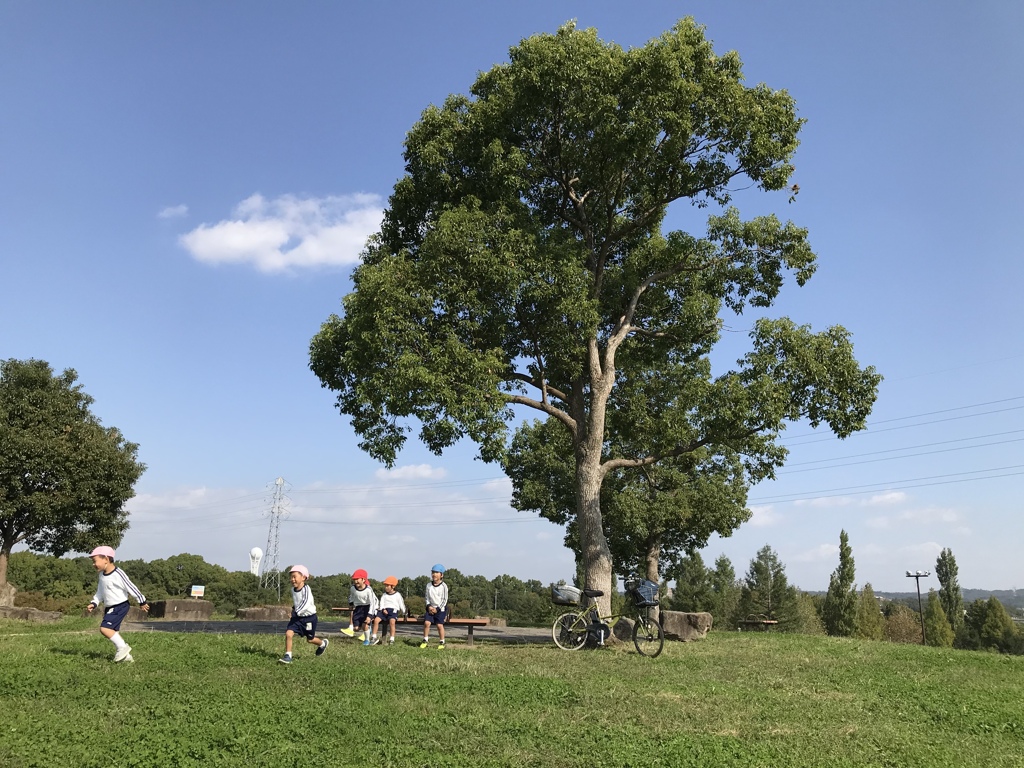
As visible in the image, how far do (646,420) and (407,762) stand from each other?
13247mm

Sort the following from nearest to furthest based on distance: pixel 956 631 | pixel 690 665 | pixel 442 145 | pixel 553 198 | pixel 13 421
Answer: pixel 690 665 < pixel 442 145 < pixel 553 198 < pixel 13 421 < pixel 956 631

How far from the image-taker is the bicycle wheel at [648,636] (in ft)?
45.8

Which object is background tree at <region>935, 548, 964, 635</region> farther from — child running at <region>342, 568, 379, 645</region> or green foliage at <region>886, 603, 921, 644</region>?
child running at <region>342, 568, 379, 645</region>

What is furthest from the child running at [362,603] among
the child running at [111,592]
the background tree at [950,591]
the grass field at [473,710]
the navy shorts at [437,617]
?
the background tree at [950,591]

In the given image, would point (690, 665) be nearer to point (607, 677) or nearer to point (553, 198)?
point (607, 677)

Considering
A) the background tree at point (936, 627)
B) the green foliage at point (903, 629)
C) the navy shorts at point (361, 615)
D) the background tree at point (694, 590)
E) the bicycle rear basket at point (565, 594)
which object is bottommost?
the green foliage at point (903, 629)

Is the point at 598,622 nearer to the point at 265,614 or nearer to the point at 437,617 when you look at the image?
the point at 437,617

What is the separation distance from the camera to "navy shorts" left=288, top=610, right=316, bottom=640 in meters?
11.5

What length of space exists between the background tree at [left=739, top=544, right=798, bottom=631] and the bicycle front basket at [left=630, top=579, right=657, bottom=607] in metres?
59.8

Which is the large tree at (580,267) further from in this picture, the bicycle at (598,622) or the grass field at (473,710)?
the grass field at (473,710)

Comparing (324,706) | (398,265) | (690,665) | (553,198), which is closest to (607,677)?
(690,665)

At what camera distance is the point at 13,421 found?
27.5 metres

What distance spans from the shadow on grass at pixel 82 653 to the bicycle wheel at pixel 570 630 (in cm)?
810

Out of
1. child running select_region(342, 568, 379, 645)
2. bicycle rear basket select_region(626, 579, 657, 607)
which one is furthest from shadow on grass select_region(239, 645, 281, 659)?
bicycle rear basket select_region(626, 579, 657, 607)
